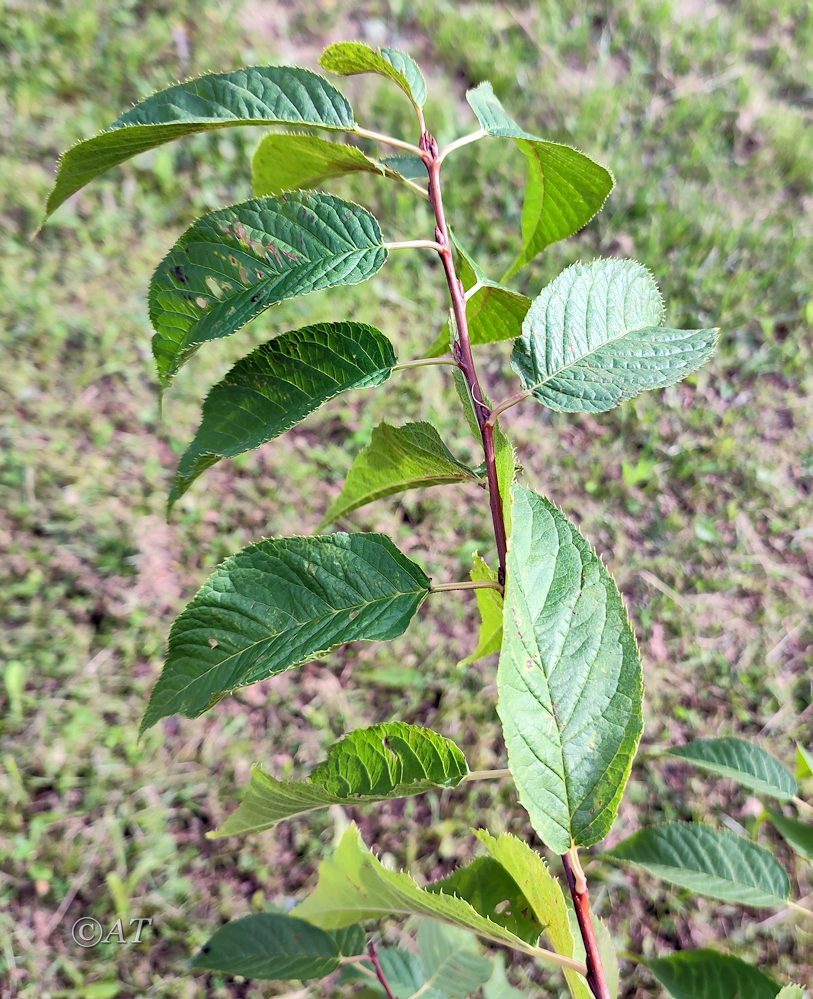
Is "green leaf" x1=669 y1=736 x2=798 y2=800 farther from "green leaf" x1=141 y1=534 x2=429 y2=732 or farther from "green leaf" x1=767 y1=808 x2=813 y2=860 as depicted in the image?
"green leaf" x1=141 y1=534 x2=429 y2=732

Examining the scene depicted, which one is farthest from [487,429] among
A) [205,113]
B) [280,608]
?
[205,113]

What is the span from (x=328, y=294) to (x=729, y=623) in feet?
5.50

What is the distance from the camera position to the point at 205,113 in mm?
657

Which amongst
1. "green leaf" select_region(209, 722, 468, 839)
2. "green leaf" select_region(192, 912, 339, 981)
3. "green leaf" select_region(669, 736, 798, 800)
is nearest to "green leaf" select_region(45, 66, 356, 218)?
"green leaf" select_region(209, 722, 468, 839)

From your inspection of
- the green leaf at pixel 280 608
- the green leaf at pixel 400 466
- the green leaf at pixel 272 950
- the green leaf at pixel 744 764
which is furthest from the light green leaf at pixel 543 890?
the green leaf at pixel 744 764

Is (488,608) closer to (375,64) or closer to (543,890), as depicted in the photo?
(543,890)

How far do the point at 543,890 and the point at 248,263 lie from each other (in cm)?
59

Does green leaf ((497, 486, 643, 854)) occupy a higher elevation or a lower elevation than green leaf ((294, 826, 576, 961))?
higher

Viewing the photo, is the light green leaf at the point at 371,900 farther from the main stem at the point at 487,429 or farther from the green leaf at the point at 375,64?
the green leaf at the point at 375,64

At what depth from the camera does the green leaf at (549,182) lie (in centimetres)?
80

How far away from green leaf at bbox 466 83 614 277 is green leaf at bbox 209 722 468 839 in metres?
0.54

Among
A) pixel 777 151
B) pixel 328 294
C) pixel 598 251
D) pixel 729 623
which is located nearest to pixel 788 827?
pixel 729 623

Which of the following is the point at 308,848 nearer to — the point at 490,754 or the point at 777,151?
the point at 490,754

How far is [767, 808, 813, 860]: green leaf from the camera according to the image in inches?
43.5
